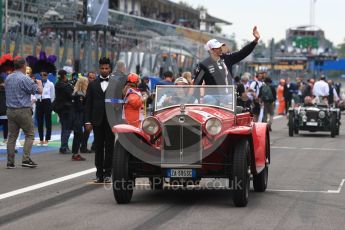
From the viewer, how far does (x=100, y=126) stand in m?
12.3

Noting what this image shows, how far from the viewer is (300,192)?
11383mm

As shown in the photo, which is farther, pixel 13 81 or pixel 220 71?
pixel 13 81

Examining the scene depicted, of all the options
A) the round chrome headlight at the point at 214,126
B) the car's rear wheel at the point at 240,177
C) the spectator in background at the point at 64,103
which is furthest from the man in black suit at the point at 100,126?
the spectator in background at the point at 64,103

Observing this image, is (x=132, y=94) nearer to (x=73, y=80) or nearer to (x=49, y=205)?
(x=73, y=80)

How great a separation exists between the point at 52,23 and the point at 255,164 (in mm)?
20953

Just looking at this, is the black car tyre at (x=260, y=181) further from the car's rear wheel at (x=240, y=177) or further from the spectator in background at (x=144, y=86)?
the spectator in background at (x=144, y=86)

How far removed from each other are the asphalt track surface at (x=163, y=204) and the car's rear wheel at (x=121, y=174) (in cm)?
17

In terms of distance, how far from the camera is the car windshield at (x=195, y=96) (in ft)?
35.3

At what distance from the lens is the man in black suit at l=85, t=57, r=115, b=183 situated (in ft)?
40.2

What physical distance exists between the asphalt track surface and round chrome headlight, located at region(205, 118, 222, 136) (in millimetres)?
877

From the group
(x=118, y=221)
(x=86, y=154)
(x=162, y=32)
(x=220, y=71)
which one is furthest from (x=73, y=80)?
(x=162, y=32)

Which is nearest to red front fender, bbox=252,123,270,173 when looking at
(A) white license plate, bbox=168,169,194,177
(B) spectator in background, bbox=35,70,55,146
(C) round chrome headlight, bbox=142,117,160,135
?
(A) white license plate, bbox=168,169,194,177

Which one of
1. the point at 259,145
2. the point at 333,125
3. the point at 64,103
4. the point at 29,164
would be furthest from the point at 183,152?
the point at 333,125

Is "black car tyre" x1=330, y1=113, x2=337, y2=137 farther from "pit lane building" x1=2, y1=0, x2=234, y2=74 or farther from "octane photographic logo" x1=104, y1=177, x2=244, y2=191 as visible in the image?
"octane photographic logo" x1=104, y1=177, x2=244, y2=191
